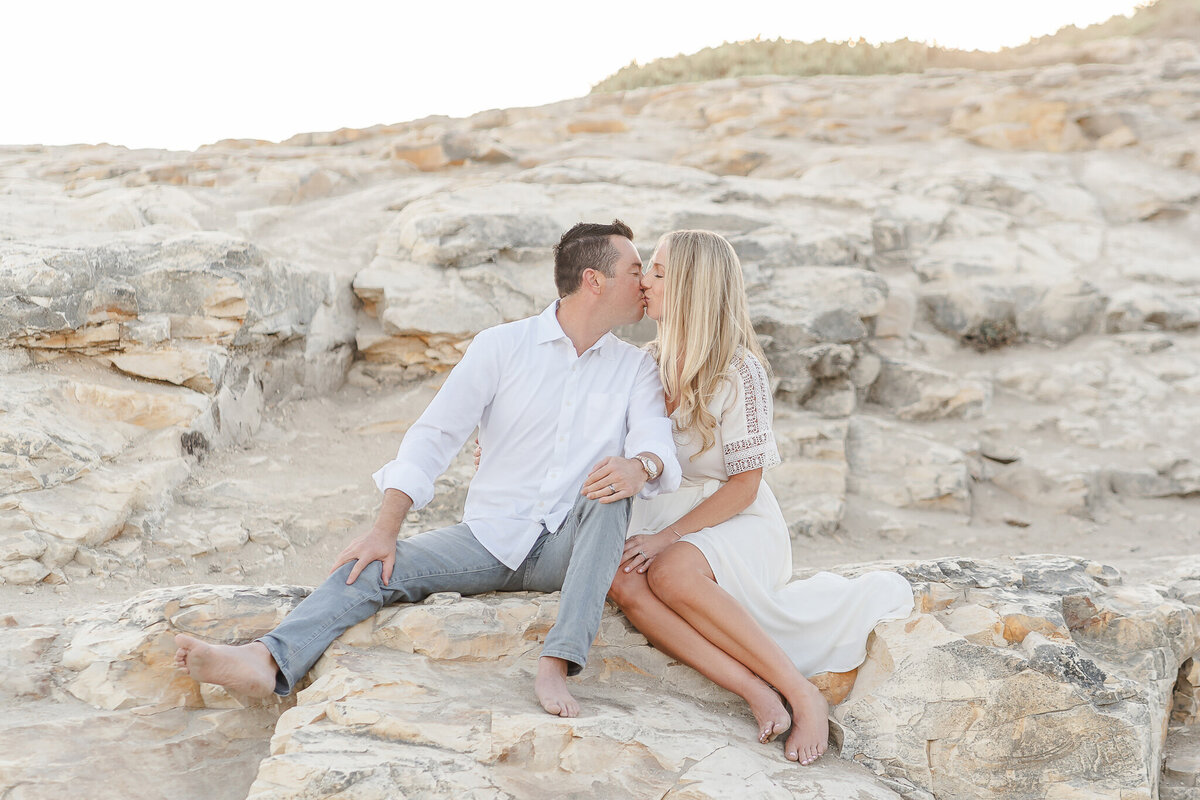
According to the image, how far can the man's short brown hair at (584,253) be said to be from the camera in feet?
12.4

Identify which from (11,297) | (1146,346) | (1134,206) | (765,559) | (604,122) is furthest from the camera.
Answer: (604,122)

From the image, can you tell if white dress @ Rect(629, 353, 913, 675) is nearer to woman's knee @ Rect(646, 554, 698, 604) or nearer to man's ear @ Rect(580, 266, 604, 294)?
woman's knee @ Rect(646, 554, 698, 604)

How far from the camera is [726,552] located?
3334mm

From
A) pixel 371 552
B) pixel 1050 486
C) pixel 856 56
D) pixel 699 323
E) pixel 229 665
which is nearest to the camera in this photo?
pixel 229 665

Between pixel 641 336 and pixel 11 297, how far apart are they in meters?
4.37

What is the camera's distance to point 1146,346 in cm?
805

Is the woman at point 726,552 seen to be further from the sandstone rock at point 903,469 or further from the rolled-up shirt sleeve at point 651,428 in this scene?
the sandstone rock at point 903,469

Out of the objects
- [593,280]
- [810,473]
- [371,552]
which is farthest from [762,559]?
[810,473]

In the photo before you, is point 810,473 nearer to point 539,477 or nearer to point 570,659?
point 539,477

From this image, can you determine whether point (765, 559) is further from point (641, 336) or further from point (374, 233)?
point (374, 233)

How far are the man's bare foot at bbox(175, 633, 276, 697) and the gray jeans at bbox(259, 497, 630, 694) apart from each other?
6 centimetres

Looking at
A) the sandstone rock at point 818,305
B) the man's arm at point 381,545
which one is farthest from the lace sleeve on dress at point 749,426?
the sandstone rock at point 818,305

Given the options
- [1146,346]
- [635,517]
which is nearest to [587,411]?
[635,517]

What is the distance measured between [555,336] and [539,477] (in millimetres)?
593
